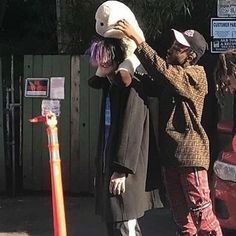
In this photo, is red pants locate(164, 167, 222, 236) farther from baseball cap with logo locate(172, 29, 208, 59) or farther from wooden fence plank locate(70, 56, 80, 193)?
wooden fence plank locate(70, 56, 80, 193)

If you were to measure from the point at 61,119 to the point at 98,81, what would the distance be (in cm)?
296

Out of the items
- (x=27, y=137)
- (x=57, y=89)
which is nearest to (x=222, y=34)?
(x=57, y=89)

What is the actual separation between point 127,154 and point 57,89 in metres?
3.30

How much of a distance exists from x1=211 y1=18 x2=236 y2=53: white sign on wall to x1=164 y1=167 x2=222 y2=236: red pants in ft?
8.40

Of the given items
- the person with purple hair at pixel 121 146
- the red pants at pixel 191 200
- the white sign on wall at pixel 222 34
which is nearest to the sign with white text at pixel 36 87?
the white sign on wall at pixel 222 34

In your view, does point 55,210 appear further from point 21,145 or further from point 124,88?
point 21,145

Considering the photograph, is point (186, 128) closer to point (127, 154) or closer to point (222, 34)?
point (127, 154)

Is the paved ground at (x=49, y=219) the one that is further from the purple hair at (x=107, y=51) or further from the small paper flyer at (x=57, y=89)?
the purple hair at (x=107, y=51)

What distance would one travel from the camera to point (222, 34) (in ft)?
21.5

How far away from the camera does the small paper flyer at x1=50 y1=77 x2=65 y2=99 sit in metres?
7.02

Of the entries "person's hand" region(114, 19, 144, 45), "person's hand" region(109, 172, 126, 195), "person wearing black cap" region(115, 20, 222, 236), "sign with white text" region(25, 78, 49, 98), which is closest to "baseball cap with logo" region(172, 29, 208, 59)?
"person wearing black cap" region(115, 20, 222, 236)

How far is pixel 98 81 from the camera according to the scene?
4188 millimetres

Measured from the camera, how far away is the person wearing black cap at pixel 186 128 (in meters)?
4.07

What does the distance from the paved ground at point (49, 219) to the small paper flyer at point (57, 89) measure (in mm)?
1157
